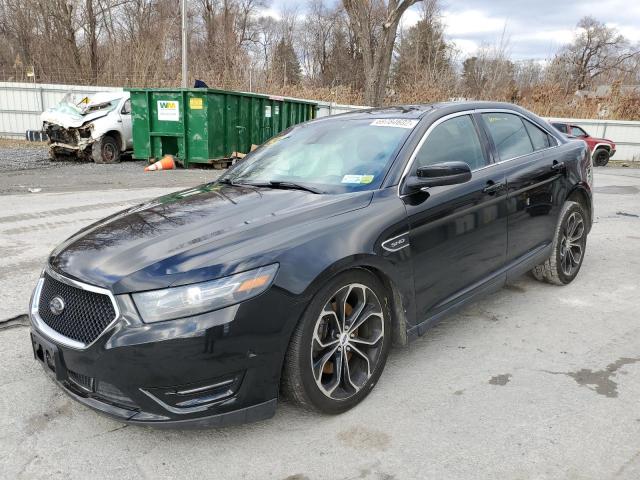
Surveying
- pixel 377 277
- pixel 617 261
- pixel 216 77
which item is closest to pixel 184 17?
pixel 216 77

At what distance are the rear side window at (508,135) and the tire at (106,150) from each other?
12.7m

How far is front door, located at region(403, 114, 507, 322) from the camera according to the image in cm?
315

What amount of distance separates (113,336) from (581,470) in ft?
6.92

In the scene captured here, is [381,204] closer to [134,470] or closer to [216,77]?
[134,470]

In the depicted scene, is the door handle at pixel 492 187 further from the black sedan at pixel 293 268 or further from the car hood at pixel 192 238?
the car hood at pixel 192 238

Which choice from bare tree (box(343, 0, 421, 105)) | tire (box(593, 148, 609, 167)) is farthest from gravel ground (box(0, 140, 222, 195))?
bare tree (box(343, 0, 421, 105))

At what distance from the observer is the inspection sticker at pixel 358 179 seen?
3.19 meters

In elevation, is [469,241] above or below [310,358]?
above

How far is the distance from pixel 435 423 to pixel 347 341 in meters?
0.61

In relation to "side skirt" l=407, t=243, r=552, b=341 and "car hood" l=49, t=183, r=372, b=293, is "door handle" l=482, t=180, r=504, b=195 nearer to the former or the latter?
"side skirt" l=407, t=243, r=552, b=341

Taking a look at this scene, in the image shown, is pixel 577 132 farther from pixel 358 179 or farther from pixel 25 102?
pixel 25 102


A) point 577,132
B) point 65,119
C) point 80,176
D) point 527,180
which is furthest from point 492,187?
point 577,132

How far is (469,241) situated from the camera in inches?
137

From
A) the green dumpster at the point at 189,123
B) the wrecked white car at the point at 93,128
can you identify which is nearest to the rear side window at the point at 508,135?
the green dumpster at the point at 189,123
